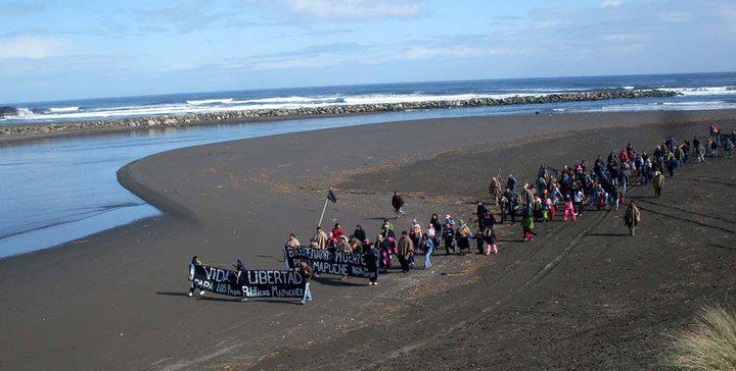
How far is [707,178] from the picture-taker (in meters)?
27.4

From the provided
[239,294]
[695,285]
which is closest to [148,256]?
[239,294]

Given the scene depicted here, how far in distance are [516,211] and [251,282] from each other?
10734 millimetres

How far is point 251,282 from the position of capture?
51.6 ft

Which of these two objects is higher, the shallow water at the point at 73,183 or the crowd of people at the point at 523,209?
the crowd of people at the point at 523,209

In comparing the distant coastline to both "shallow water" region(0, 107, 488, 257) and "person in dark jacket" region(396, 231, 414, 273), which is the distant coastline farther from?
"person in dark jacket" region(396, 231, 414, 273)

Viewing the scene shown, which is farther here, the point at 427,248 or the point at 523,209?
the point at 523,209

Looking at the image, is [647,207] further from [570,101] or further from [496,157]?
[570,101]

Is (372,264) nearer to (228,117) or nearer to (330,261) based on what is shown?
(330,261)

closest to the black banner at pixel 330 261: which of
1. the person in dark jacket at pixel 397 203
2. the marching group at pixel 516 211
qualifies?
the marching group at pixel 516 211

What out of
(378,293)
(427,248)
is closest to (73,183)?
(427,248)

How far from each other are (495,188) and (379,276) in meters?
8.67

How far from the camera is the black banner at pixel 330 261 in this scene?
55.8 feet

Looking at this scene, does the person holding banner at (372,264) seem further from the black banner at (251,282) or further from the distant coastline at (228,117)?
the distant coastline at (228,117)

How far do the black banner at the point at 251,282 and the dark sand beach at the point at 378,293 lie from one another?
256mm
